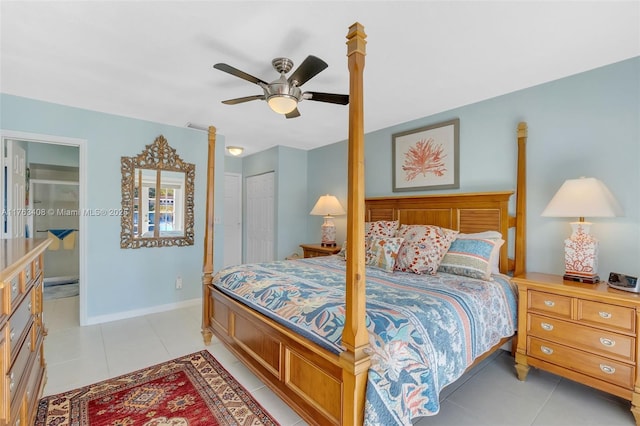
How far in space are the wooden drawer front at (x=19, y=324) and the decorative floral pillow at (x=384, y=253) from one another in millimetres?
2319

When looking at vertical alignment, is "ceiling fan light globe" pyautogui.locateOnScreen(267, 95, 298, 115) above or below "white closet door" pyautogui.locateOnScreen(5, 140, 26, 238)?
above

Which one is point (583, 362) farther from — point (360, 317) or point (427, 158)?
point (427, 158)

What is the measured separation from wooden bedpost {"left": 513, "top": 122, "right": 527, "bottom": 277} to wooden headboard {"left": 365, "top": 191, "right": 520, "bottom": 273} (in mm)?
65

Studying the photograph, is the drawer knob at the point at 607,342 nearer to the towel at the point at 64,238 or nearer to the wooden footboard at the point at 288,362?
the wooden footboard at the point at 288,362

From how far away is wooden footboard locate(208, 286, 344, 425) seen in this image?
145cm

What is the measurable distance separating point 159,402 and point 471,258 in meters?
2.50

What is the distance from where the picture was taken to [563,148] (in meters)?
2.44

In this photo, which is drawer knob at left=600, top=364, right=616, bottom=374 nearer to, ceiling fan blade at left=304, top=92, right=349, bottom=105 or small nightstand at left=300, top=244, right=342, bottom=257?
ceiling fan blade at left=304, top=92, right=349, bottom=105

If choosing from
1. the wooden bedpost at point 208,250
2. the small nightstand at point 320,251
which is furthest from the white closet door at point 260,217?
the wooden bedpost at point 208,250

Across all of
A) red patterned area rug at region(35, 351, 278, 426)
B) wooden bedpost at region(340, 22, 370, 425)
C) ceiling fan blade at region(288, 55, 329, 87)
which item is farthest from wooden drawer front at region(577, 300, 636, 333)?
ceiling fan blade at region(288, 55, 329, 87)

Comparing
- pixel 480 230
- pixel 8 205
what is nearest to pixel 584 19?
pixel 480 230

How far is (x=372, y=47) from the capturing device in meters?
2.00

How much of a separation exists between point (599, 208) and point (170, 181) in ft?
13.7

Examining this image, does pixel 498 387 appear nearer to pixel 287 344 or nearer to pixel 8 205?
pixel 287 344
